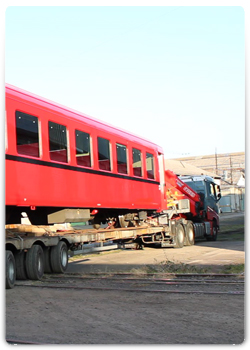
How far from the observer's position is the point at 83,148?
12.3m

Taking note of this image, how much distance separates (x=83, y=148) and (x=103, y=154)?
3.40 feet

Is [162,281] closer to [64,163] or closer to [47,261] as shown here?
[47,261]

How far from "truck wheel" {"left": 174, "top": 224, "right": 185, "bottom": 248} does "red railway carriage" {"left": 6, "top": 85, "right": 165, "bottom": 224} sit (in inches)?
212

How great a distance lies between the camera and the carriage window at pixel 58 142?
1097 centimetres

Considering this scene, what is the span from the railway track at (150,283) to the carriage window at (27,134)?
107 inches

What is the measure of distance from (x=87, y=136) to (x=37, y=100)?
2.06 meters

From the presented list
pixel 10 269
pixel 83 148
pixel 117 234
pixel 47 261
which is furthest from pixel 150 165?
pixel 10 269

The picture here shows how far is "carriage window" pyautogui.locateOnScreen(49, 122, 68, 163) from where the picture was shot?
11.0 meters

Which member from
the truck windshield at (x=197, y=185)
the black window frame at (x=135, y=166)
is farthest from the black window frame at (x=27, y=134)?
the truck windshield at (x=197, y=185)

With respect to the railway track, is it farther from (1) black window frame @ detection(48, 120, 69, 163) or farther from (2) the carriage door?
(2) the carriage door

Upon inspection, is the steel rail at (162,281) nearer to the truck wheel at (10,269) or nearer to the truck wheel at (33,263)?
the truck wheel at (33,263)

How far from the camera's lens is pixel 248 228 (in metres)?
6.07

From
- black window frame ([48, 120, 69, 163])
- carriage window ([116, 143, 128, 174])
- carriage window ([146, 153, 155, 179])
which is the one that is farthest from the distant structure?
black window frame ([48, 120, 69, 163])

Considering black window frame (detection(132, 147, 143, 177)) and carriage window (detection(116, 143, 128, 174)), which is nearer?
carriage window (detection(116, 143, 128, 174))
